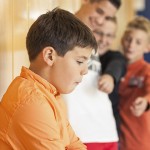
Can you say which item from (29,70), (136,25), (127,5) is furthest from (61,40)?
(127,5)

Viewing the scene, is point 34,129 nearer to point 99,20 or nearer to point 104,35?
point 99,20

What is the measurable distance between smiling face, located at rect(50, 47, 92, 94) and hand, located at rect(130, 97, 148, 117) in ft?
1.92

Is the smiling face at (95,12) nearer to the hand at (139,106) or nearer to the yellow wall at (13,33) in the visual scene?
the yellow wall at (13,33)

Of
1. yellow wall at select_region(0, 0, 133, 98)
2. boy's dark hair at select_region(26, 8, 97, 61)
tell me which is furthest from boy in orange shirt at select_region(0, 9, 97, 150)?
yellow wall at select_region(0, 0, 133, 98)

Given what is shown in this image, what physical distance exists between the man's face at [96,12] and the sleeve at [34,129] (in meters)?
0.54

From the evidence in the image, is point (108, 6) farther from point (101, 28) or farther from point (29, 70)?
point (29, 70)

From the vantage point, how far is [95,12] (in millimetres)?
1182

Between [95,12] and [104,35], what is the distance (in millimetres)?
194

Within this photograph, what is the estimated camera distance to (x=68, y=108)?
1085mm

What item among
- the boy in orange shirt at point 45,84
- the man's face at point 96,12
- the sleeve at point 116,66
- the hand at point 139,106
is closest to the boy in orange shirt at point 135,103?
the hand at point 139,106

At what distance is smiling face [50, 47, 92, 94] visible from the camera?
2.52 ft

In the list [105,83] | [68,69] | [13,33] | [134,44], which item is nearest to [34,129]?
[68,69]

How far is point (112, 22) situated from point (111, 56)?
14cm

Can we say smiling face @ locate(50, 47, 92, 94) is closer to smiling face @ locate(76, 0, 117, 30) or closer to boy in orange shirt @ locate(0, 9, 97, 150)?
boy in orange shirt @ locate(0, 9, 97, 150)
